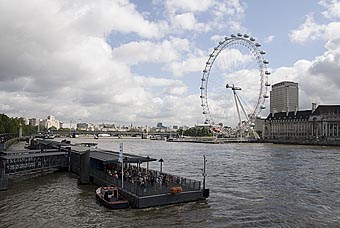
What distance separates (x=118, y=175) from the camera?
132 feet

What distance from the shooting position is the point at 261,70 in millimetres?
128250

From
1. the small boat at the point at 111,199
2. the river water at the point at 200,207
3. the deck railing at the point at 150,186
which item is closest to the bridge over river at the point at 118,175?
the deck railing at the point at 150,186

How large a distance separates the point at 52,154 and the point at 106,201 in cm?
2426

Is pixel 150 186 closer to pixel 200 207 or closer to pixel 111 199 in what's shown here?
pixel 111 199

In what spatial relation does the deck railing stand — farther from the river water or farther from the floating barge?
the river water

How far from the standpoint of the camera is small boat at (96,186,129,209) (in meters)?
31.7

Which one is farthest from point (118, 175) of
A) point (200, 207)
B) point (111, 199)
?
point (200, 207)

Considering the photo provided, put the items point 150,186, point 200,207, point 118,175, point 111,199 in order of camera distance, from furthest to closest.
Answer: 1. point 118,175
2. point 150,186
3. point 200,207
4. point 111,199

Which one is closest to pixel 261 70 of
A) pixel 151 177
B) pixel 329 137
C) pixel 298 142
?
pixel 298 142

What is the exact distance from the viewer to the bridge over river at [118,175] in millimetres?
32844

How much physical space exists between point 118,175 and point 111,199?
755cm

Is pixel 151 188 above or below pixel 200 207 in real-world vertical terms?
above

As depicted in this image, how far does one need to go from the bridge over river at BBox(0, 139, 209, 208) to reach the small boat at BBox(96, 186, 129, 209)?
55 cm

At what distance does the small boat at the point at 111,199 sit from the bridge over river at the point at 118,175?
554 millimetres
